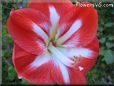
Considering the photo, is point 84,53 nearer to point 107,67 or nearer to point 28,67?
point 28,67

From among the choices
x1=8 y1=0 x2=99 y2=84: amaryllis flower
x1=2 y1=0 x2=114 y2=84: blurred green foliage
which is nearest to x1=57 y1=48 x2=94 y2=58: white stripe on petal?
x1=8 y1=0 x2=99 y2=84: amaryllis flower

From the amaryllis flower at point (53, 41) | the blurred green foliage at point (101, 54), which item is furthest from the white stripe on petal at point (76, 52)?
the blurred green foliage at point (101, 54)

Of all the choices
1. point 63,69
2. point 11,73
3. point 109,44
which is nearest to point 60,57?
point 63,69

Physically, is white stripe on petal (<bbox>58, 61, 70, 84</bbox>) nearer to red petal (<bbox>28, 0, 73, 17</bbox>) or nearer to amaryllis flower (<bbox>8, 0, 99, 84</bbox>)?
amaryllis flower (<bbox>8, 0, 99, 84</bbox>)

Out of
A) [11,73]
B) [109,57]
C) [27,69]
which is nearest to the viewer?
[27,69]

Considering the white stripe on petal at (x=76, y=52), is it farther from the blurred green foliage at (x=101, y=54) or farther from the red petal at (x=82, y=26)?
the blurred green foliage at (x=101, y=54)

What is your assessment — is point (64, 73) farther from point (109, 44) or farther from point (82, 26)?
point (109, 44)

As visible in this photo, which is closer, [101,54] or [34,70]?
[34,70]
